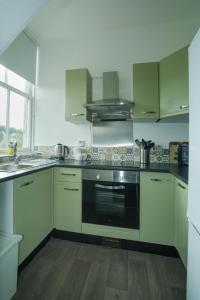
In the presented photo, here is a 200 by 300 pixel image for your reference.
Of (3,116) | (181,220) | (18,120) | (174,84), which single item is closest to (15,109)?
(18,120)

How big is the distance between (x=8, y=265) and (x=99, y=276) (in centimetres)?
76

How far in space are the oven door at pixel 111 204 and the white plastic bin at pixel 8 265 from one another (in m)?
0.85

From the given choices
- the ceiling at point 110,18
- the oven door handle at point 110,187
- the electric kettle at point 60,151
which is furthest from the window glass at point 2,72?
the oven door handle at point 110,187

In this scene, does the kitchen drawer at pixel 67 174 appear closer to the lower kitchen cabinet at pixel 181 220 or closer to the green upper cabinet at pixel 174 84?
the lower kitchen cabinet at pixel 181 220

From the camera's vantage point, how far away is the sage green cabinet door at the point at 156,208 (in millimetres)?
1746

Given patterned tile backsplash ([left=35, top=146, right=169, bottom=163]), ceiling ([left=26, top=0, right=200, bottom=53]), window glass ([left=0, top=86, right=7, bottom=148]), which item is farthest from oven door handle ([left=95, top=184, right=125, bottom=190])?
ceiling ([left=26, top=0, right=200, bottom=53])

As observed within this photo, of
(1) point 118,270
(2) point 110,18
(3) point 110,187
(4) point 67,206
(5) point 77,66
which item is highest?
(2) point 110,18

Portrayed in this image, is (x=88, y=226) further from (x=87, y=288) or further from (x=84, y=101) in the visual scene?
(x=84, y=101)

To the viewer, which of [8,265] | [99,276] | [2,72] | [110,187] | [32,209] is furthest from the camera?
[2,72]

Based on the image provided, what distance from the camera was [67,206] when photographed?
2.01 metres

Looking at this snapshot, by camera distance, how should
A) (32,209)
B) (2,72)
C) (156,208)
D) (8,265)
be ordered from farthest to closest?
(2,72), (156,208), (32,209), (8,265)

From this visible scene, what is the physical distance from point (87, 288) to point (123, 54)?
9.14ft

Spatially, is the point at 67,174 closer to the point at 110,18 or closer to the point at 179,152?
the point at 179,152

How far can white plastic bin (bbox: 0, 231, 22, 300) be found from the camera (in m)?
1.11
